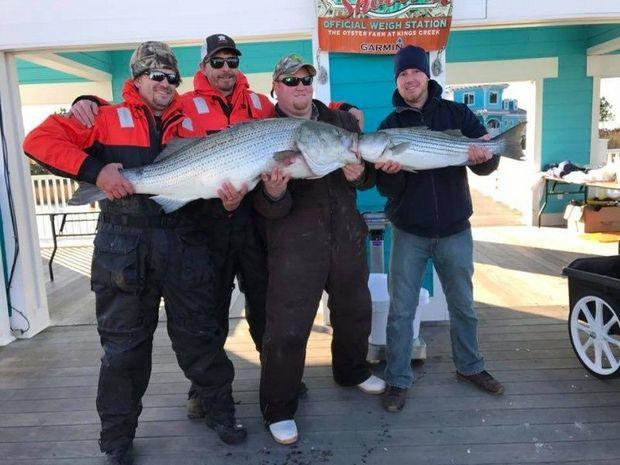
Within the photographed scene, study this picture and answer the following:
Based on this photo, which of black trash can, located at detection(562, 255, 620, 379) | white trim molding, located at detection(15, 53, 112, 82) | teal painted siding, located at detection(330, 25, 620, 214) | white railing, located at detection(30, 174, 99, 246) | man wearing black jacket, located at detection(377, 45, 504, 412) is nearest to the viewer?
man wearing black jacket, located at detection(377, 45, 504, 412)

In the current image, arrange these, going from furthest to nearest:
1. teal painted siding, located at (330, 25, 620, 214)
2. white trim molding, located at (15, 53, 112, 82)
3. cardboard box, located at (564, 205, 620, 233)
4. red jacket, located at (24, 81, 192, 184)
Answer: teal painted siding, located at (330, 25, 620, 214), cardboard box, located at (564, 205, 620, 233), white trim molding, located at (15, 53, 112, 82), red jacket, located at (24, 81, 192, 184)

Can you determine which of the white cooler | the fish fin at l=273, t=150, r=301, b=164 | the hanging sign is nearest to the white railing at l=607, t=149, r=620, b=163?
the hanging sign

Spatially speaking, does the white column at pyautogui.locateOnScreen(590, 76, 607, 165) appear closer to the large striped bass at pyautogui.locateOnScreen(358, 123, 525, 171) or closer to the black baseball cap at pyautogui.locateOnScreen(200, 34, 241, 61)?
the large striped bass at pyautogui.locateOnScreen(358, 123, 525, 171)

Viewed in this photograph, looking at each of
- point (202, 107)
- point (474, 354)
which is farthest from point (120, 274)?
point (474, 354)

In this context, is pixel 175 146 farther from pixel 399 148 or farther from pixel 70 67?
pixel 70 67

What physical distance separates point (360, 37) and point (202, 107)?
6.56ft

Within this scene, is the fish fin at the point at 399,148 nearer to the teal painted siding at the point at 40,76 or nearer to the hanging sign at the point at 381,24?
the hanging sign at the point at 381,24

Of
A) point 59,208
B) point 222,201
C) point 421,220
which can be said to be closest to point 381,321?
point 421,220

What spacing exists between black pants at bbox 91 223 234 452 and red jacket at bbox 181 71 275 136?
633 millimetres

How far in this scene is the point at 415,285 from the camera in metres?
3.45

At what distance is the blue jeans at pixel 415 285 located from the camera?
3.37m

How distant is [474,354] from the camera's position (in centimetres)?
361

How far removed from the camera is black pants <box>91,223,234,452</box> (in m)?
2.70

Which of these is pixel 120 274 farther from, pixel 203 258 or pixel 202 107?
pixel 202 107
